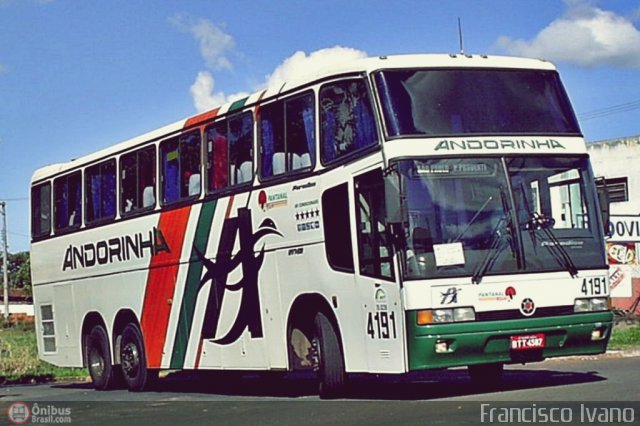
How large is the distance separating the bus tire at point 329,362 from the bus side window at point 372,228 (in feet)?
3.63

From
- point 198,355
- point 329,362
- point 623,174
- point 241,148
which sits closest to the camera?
point 329,362

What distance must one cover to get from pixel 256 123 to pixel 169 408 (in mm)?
4017

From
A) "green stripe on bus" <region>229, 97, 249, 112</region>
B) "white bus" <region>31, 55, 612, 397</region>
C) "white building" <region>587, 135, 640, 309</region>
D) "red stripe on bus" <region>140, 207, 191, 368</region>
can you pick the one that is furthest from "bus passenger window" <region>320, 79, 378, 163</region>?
"white building" <region>587, 135, 640, 309</region>

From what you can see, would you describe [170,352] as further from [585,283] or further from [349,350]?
[585,283]

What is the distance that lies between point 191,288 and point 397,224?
578cm

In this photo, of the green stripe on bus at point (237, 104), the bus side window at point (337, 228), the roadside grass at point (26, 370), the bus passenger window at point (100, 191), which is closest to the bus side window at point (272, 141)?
the green stripe on bus at point (237, 104)

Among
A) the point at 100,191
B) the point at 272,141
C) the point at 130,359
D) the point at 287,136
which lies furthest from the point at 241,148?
the point at 130,359

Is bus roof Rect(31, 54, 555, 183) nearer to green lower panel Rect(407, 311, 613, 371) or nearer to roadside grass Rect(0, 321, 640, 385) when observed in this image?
green lower panel Rect(407, 311, 613, 371)

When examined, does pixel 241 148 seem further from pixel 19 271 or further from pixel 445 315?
pixel 19 271

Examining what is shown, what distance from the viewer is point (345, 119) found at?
45.7 ft

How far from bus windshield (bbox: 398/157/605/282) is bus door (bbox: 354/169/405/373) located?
0.42 meters

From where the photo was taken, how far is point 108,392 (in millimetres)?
19781

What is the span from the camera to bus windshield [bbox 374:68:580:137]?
1325 centimetres

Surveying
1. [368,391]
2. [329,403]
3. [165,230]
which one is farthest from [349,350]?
[165,230]
